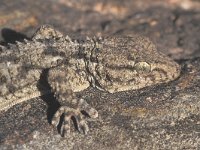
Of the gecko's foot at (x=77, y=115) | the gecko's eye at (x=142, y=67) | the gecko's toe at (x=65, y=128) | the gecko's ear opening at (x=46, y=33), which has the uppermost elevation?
the gecko's ear opening at (x=46, y=33)

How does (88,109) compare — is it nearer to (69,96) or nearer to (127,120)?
(69,96)

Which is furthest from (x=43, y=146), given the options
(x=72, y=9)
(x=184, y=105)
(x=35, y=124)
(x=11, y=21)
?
(x=72, y=9)

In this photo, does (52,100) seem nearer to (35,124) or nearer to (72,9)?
(35,124)

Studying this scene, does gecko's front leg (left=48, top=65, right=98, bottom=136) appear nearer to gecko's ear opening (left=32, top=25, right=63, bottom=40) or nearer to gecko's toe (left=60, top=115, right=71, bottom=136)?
gecko's toe (left=60, top=115, right=71, bottom=136)

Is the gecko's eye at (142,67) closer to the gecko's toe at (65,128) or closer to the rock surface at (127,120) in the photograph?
the rock surface at (127,120)

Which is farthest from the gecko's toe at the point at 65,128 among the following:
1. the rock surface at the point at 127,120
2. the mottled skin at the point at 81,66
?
the mottled skin at the point at 81,66

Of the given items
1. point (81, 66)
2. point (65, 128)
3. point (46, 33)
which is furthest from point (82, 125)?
point (46, 33)

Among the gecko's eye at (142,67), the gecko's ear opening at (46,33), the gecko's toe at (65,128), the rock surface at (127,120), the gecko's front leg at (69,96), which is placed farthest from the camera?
the gecko's ear opening at (46,33)

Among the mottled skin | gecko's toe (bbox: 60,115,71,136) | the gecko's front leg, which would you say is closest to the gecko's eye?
the mottled skin
